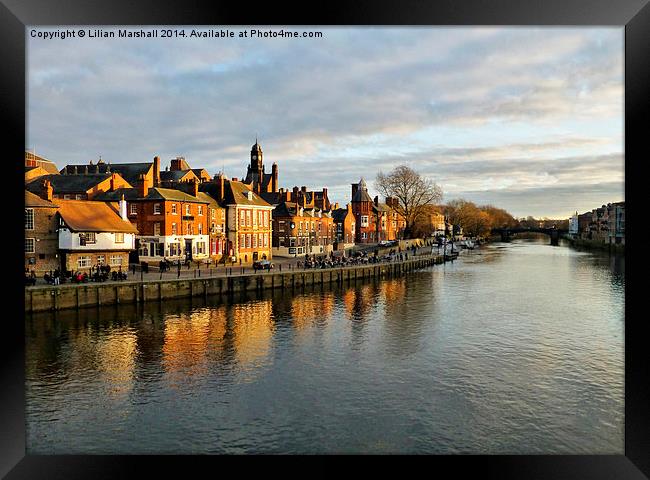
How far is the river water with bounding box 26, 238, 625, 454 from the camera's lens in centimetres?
1273

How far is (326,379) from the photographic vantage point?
16.9 meters

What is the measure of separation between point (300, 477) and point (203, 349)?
40.2 ft

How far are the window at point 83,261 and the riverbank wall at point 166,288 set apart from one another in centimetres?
422

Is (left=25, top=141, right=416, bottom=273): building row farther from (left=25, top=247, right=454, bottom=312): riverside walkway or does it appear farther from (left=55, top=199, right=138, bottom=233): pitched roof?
(left=25, top=247, right=454, bottom=312): riverside walkway

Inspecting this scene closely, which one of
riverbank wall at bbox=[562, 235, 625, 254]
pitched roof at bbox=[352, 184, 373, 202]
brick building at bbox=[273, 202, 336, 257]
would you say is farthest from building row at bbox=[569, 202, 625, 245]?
brick building at bbox=[273, 202, 336, 257]

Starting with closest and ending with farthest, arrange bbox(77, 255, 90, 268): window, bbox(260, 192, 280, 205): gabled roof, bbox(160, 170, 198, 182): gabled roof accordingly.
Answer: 1. bbox(77, 255, 90, 268): window
2. bbox(160, 170, 198, 182): gabled roof
3. bbox(260, 192, 280, 205): gabled roof

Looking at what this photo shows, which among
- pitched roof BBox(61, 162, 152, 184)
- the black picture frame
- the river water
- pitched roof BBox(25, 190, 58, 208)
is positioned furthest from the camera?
pitched roof BBox(61, 162, 152, 184)

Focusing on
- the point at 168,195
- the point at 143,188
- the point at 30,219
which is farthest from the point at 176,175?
the point at 30,219

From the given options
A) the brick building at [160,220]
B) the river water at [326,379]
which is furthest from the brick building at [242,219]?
the river water at [326,379]

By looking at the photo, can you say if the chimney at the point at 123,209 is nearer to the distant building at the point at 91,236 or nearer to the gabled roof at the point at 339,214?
the distant building at the point at 91,236

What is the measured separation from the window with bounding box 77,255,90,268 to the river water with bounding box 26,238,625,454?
17.5 ft

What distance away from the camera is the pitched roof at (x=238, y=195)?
48.8 meters

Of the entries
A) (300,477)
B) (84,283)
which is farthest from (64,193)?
(300,477)
